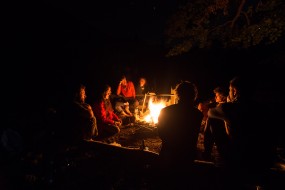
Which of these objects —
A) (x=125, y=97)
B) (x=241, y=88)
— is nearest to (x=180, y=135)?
(x=241, y=88)

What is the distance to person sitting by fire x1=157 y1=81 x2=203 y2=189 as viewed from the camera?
135 inches

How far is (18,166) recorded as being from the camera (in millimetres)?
5168

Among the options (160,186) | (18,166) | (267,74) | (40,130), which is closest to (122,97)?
(40,130)

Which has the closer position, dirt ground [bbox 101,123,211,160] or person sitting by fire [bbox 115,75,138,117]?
dirt ground [bbox 101,123,211,160]

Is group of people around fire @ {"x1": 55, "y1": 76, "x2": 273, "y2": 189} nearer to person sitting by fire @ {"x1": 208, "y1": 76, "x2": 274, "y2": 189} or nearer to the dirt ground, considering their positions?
person sitting by fire @ {"x1": 208, "y1": 76, "x2": 274, "y2": 189}

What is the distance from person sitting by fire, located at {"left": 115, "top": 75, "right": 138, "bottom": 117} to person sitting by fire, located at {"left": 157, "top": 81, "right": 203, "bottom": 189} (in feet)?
17.9

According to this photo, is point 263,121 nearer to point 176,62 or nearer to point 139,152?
point 139,152

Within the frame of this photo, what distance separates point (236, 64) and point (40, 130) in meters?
15.8

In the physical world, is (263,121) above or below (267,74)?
below

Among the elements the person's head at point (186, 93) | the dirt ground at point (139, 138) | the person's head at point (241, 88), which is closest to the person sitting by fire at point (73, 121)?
the dirt ground at point (139, 138)

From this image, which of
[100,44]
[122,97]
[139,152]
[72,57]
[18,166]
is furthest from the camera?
[100,44]

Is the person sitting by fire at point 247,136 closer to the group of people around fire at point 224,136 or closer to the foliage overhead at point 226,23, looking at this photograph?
the group of people around fire at point 224,136

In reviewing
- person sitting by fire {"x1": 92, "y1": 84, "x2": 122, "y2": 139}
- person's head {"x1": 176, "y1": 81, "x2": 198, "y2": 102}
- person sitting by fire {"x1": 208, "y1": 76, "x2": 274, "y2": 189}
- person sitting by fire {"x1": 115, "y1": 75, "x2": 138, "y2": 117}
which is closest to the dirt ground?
person sitting by fire {"x1": 92, "y1": 84, "x2": 122, "y2": 139}

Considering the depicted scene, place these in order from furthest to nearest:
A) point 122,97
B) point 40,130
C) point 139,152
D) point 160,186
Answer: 1. point 122,97
2. point 40,130
3. point 139,152
4. point 160,186
